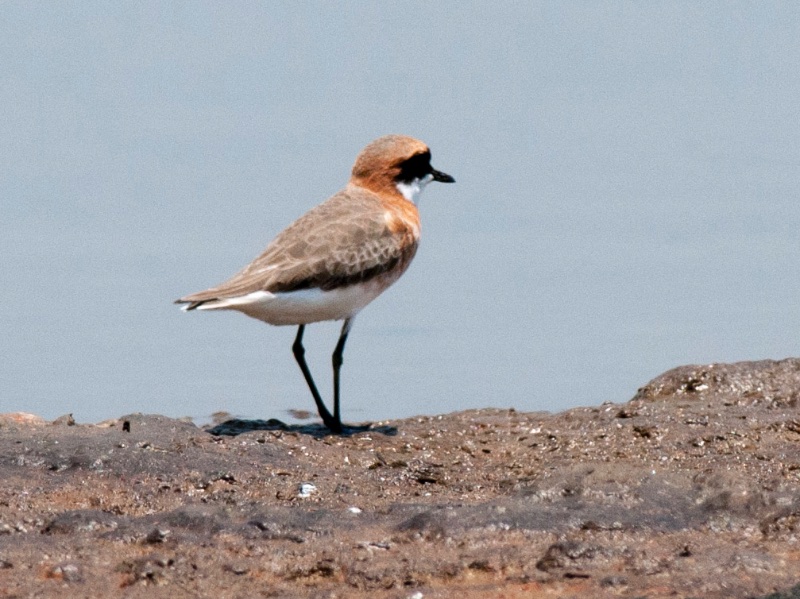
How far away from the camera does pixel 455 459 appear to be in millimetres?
7070

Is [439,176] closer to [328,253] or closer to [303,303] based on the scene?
[328,253]

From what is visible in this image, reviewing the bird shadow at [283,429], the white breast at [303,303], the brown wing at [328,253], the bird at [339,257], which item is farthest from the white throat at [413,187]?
the bird shadow at [283,429]

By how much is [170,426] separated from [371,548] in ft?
7.72

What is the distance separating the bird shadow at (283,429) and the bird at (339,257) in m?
0.08

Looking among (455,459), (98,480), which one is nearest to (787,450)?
Result: (455,459)

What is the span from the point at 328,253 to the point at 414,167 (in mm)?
1193

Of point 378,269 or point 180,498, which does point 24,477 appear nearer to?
point 180,498

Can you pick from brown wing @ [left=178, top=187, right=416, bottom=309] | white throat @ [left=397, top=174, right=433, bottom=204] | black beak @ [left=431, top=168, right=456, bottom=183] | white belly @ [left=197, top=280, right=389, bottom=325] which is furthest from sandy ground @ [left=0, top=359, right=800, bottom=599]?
black beak @ [left=431, top=168, right=456, bottom=183]

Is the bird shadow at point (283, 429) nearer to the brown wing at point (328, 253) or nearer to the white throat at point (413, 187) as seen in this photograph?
the brown wing at point (328, 253)

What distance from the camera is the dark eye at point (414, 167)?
8750mm

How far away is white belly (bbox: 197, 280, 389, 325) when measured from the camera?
7.56 m

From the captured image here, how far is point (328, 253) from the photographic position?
7840mm

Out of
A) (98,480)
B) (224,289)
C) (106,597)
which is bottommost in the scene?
(106,597)

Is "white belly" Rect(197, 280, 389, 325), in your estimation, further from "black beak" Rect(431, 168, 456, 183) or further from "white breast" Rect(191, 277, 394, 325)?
Result: "black beak" Rect(431, 168, 456, 183)
